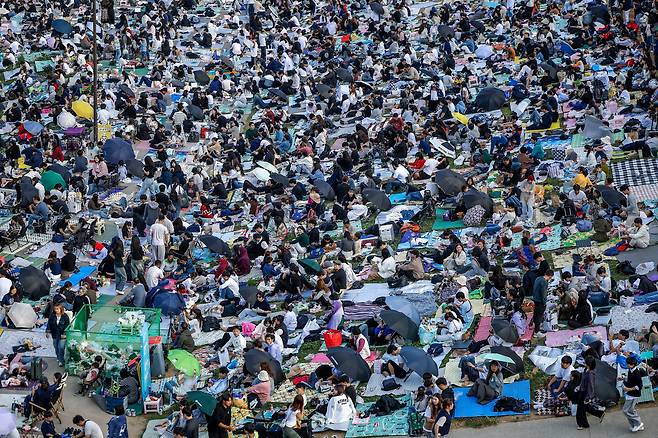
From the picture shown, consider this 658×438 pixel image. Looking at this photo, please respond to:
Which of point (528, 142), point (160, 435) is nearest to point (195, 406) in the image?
point (160, 435)

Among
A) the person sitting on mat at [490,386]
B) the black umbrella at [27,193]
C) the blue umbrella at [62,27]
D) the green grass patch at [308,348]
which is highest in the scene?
the person sitting on mat at [490,386]

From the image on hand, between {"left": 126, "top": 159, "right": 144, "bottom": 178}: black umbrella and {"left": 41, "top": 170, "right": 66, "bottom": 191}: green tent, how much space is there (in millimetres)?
2393

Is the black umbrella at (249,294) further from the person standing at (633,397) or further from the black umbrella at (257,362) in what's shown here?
the person standing at (633,397)

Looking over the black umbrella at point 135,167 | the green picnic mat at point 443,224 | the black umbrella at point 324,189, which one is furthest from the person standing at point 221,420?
the black umbrella at point 135,167

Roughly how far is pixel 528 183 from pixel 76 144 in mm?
16924

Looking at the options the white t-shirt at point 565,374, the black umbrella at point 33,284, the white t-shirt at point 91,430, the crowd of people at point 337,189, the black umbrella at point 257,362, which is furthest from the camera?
the black umbrella at point 33,284

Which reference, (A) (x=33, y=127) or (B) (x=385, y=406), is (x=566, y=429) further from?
(A) (x=33, y=127)

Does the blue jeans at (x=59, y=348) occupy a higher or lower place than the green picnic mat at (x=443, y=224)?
lower

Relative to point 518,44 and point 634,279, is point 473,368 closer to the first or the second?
point 634,279

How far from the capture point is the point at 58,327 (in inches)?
1186

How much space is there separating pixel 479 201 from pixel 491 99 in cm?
953

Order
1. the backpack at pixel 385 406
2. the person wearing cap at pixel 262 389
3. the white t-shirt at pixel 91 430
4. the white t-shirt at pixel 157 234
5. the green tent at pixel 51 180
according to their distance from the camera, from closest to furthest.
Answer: the white t-shirt at pixel 91 430
the backpack at pixel 385 406
the person wearing cap at pixel 262 389
the white t-shirt at pixel 157 234
the green tent at pixel 51 180

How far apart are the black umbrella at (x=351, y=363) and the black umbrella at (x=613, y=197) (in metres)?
9.51

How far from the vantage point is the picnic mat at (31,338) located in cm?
3083
